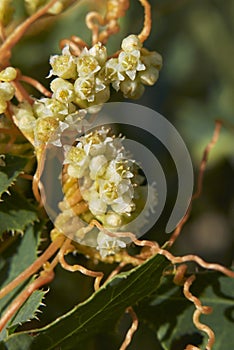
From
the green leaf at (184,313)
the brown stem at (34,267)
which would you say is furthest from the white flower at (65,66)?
the green leaf at (184,313)

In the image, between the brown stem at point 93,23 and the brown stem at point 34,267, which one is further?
the brown stem at point 93,23

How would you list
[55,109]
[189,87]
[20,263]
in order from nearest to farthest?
[55,109], [20,263], [189,87]

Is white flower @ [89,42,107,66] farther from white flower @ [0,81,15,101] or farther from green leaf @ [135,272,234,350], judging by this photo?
green leaf @ [135,272,234,350]

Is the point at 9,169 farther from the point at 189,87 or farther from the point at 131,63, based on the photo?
the point at 189,87

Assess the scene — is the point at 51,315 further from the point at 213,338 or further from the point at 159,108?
the point at 159,108

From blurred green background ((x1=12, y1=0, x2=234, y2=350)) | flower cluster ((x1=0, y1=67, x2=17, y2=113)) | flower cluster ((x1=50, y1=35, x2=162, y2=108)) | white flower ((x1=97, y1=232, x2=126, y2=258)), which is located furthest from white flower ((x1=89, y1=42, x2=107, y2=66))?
blurred green background ((x1=12, y1=0, x2=234, y2=350))

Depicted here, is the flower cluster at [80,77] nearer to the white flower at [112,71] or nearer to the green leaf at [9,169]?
the white flower at [112,71]

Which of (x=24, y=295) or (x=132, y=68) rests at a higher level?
(x=132, y=68)

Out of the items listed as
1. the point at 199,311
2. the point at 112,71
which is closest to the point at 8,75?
the point at 112,71
